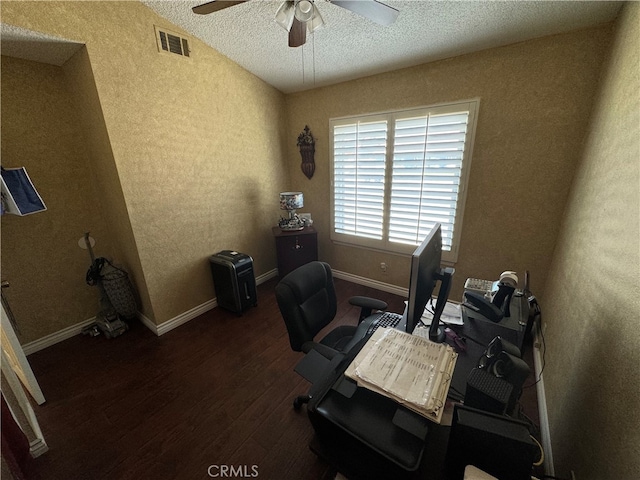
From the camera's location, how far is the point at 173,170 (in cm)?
223

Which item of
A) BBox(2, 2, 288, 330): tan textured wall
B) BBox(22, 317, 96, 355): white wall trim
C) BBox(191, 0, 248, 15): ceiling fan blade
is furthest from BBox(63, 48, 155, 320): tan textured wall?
BBox(191, 0, 248, 15): ceiling fan blade

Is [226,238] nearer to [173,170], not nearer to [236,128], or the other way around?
→ [173,170]

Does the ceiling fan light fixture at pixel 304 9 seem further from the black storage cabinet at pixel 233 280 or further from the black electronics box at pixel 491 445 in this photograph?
the black storage cabinet at pixel 233 280

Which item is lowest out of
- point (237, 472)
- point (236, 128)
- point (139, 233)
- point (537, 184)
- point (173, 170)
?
point (237, 472)

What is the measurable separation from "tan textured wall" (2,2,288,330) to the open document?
2.13m

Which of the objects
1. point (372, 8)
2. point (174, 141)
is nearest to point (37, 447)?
point (174, 141)

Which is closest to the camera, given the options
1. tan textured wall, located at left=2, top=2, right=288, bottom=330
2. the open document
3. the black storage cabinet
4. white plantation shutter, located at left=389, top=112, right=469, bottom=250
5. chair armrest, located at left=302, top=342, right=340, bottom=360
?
the open document

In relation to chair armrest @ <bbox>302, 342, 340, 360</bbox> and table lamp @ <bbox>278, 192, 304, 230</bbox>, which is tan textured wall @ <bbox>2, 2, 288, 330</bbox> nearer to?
table lamp @ <bbox>278, 192, 304, 230</bbox>

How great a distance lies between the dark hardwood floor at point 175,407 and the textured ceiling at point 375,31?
2.50 m

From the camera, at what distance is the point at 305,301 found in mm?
1464

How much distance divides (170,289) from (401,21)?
2.97 m

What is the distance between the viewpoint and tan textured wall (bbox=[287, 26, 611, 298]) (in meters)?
1.77

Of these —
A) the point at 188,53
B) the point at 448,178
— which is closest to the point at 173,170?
the point at 188,53

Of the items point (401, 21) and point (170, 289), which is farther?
point (170, 289)
